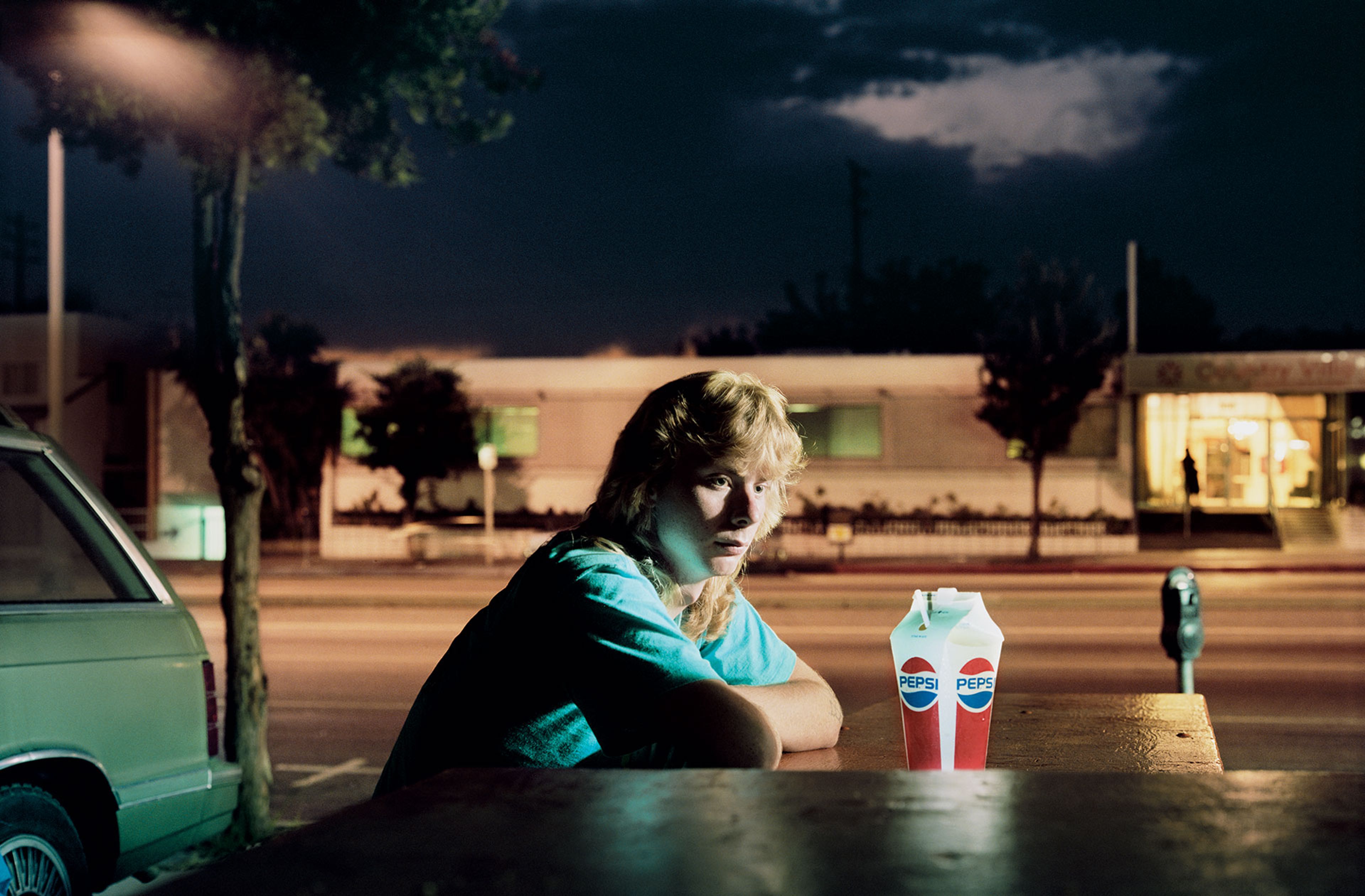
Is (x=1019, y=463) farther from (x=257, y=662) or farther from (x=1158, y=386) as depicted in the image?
(x=257, y=662)

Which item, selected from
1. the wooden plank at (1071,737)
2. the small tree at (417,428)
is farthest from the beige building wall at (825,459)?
the wooden plank at (1071,737)

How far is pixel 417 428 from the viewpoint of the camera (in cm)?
2816

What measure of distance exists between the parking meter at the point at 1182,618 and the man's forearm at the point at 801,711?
3.84 m

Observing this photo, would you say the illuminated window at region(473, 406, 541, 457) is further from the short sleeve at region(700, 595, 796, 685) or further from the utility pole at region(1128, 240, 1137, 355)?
the short sleeve at region(700, 595, 796, 685)

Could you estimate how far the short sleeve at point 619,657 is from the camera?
174cm

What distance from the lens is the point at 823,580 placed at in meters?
21.3

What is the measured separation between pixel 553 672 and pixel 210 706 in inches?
111

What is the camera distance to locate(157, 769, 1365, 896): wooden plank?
820mm

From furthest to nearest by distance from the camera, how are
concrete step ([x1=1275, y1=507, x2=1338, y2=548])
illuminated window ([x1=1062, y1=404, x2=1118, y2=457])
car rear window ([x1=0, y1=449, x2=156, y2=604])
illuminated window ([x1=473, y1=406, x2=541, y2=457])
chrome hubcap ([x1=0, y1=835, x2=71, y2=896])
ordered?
illuminated window ([x1=473, y1=406, x2=541, y2=457]) → illuminated window ([x1=1062, y1=404, x2=1118, y2=457]) → concrete step ([x1=1275, y1=507, x2=1338, y2=548]) → car rear window ([x1=0, y1=449, x2=156, y2=604]) → chrome hubcap ([x1=0, y1=835, x2=71, y2=896])

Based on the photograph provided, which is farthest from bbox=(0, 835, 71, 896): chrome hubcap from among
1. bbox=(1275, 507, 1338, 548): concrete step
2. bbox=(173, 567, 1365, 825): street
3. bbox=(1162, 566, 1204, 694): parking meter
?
bbox=(1275, 507, 1338, 548): concrete step

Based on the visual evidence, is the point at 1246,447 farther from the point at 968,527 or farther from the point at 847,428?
the point at 847,428

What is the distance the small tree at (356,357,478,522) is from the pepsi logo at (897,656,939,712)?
27.0 m

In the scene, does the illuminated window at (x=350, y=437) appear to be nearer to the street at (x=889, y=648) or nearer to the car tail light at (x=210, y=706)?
the street at (x=889, y=648)

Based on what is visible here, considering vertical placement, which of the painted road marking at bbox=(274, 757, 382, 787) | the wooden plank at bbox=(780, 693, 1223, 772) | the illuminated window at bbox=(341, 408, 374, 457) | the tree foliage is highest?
the tree foliage
